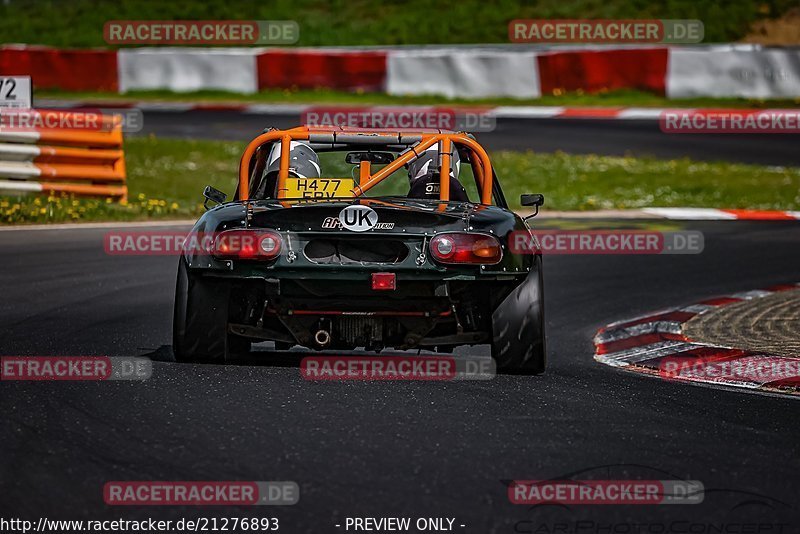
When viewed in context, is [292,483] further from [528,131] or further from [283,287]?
[528,131]

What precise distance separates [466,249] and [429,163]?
1.68 meters

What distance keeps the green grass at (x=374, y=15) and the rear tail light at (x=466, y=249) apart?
26.1 m

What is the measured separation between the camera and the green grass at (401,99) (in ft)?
88.6

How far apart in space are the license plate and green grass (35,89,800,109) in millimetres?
19446

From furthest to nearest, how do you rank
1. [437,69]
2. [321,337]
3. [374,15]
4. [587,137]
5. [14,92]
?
[374,15], [437,69], [587,137], [14,92], [321,337]

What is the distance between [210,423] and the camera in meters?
5.79

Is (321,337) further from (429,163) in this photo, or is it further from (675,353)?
(675,353)

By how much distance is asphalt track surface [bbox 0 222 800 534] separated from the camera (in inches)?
182

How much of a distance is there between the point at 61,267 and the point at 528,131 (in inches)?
545

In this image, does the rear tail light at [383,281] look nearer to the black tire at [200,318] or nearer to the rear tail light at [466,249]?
the rear tail light at [466,249]

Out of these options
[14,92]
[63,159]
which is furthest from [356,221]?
[63,159]

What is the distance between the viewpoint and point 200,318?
7.02 metres

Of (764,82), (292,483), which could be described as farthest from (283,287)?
(764,82)

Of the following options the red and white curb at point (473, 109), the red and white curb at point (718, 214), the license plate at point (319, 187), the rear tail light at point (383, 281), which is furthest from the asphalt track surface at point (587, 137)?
the rear tail light at point (383, 281)
